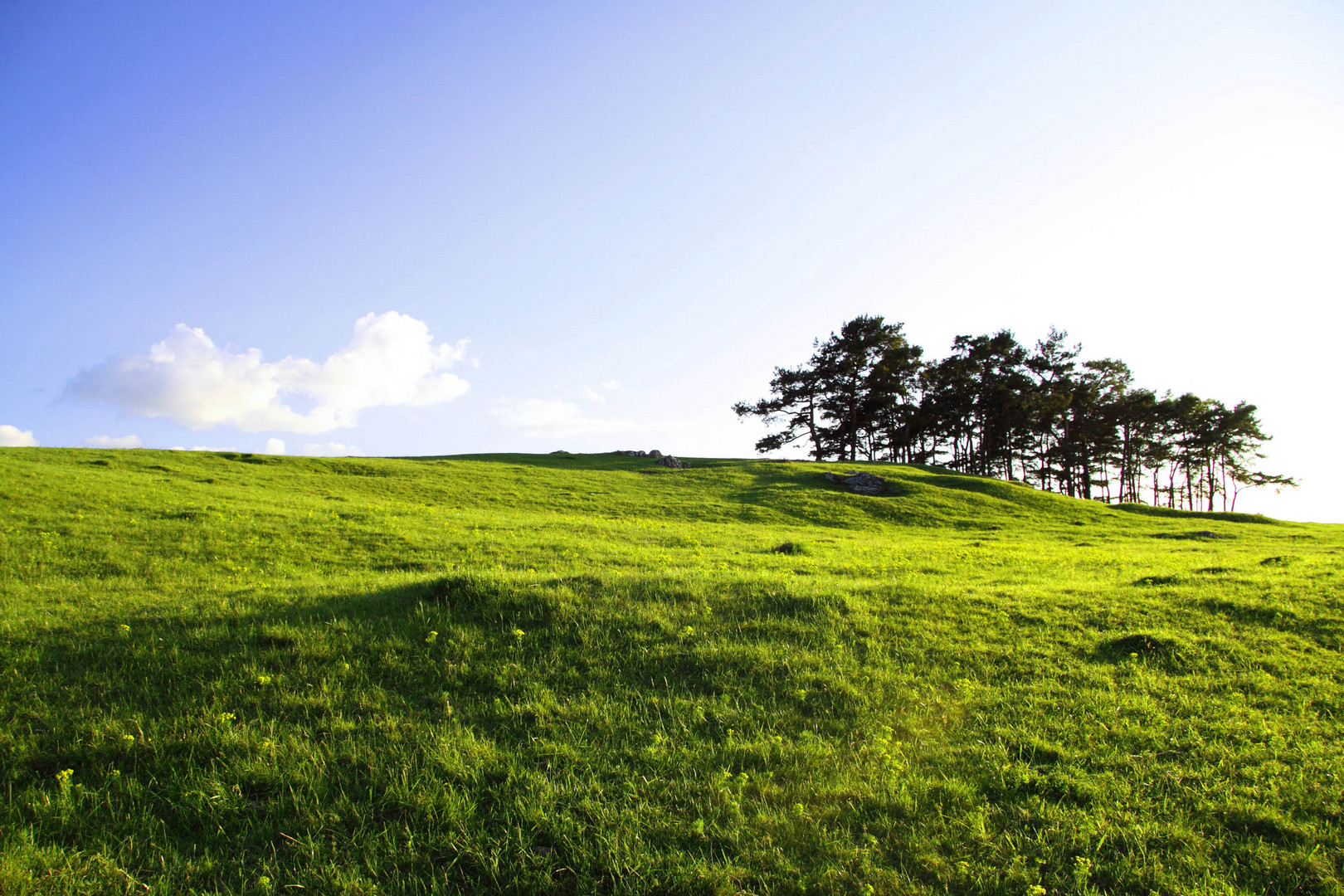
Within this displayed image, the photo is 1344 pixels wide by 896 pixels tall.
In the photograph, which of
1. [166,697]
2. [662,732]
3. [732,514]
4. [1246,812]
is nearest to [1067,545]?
[732,514]

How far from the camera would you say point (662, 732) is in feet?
20.7

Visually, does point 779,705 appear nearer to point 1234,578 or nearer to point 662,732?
point 662,732

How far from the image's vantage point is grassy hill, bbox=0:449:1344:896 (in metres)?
4.67

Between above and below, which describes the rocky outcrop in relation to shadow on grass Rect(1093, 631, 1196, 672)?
above

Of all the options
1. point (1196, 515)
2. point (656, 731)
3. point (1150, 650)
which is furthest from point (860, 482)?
point (656, 731)

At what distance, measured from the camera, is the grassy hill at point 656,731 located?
15.3ft

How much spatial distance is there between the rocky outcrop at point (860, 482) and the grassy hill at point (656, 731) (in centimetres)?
2809

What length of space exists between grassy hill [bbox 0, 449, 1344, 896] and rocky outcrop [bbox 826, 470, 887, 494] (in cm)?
2809

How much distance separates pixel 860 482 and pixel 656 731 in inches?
1545

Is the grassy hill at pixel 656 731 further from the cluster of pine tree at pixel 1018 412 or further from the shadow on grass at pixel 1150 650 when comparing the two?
the cluster of pine tree at pixel 1018 412

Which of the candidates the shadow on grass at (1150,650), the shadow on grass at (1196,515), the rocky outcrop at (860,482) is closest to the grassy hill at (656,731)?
the shadow on grass at (1150,650)

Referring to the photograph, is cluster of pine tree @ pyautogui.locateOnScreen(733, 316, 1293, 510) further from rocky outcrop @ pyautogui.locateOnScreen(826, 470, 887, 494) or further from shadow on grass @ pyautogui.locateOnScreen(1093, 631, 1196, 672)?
shadow on grass @ pyautogui.locateOnScreen(1093, 631, 1196, 672)

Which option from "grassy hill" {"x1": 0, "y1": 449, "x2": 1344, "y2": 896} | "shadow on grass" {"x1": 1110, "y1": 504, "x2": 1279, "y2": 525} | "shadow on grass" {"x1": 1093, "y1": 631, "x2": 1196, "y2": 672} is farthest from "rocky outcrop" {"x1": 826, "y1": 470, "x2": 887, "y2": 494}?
"shadow on grass" {"x1": 1093, "y1": 631, "x2": 1196, "y2": 672}

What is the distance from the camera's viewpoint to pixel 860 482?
A: 141 ft
